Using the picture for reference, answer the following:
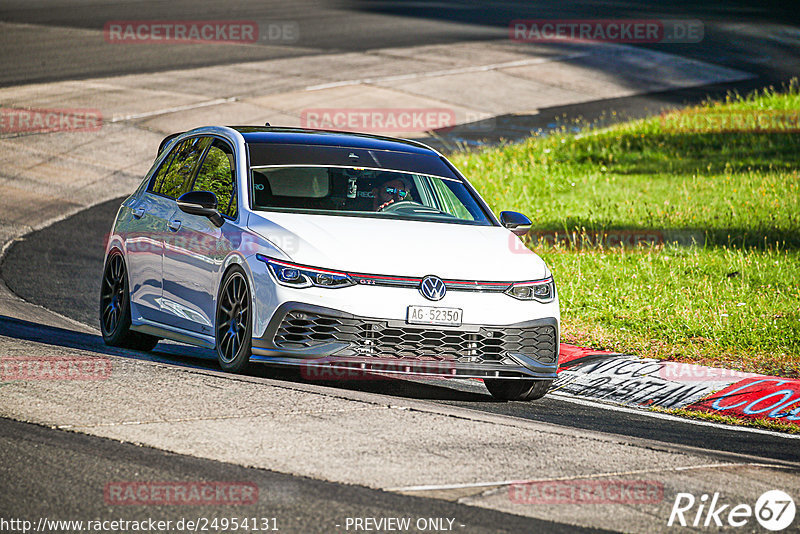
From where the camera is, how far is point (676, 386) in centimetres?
959

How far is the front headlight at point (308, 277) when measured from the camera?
792 cm

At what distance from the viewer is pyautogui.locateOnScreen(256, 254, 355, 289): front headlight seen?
792 cm

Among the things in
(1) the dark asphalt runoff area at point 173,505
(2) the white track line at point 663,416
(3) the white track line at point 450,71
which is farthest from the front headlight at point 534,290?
(3) the white track line at point 450,71

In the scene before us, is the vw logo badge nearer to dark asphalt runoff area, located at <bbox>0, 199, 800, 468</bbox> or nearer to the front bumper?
the front bumper

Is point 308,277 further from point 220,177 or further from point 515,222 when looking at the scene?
point 515,222

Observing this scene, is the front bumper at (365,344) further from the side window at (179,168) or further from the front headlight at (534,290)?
the side window at (179,168)

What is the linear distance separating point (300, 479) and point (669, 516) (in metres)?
1.70

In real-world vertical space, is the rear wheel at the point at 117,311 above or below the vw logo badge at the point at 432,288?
below

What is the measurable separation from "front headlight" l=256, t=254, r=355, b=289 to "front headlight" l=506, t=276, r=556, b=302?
3.70ft

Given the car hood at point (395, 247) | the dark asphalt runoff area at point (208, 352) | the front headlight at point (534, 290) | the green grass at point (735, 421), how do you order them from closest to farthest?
the dark asphalt runoff area at point (208, 352), the car hood at point (395, 247), the front headlight at point (534, 290), the green grass at point (735, 421)

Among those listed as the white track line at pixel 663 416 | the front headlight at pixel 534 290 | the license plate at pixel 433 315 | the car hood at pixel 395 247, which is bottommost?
the white track line at pixel 663 416

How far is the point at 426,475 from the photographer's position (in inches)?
240

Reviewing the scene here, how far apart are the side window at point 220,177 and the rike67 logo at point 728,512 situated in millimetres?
4150

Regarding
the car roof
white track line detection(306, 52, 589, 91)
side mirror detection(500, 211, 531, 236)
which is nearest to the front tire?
the car roof
